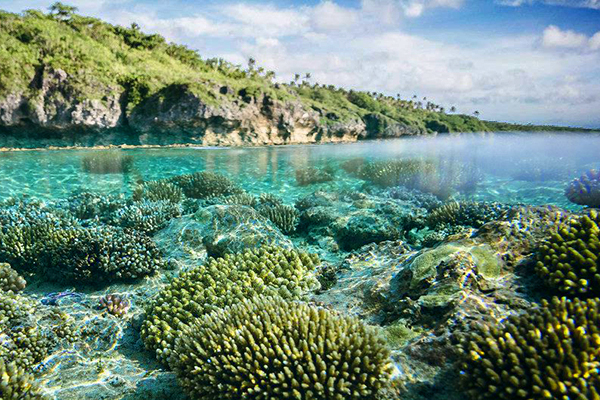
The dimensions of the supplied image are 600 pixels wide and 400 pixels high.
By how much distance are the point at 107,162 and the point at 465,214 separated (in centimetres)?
2936

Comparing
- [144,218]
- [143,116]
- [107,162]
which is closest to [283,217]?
[144,218]

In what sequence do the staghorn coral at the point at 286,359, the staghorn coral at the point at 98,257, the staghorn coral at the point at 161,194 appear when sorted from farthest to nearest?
the staghorn coral at the point at 161,194
the staghorn coral at the point at 98,257
the staghorn coral at the point at 286,359

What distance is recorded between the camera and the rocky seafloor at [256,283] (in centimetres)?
367

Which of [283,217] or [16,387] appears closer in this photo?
[16,387]

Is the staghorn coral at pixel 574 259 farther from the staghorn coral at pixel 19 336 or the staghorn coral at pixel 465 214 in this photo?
the staghorn coral at pixel 19 336

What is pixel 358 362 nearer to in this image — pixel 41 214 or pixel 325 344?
pixel 325 344

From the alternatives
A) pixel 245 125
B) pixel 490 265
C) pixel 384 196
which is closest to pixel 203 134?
pixel 245 125

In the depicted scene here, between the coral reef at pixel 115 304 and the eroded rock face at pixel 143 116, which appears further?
the eroded rock face at pixel 143 116

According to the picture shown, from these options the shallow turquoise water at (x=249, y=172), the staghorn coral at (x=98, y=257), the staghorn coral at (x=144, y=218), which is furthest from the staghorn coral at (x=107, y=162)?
the staghorn coral at (x=98, y=257)

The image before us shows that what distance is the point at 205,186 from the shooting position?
16656 millimetres

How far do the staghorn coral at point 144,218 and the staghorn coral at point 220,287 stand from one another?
4.36 meters

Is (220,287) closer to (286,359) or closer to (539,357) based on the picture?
(286,359)

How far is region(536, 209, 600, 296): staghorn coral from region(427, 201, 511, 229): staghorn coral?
577cm

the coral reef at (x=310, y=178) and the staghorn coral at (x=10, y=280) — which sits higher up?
the coral reef at (x=310, y=178)
